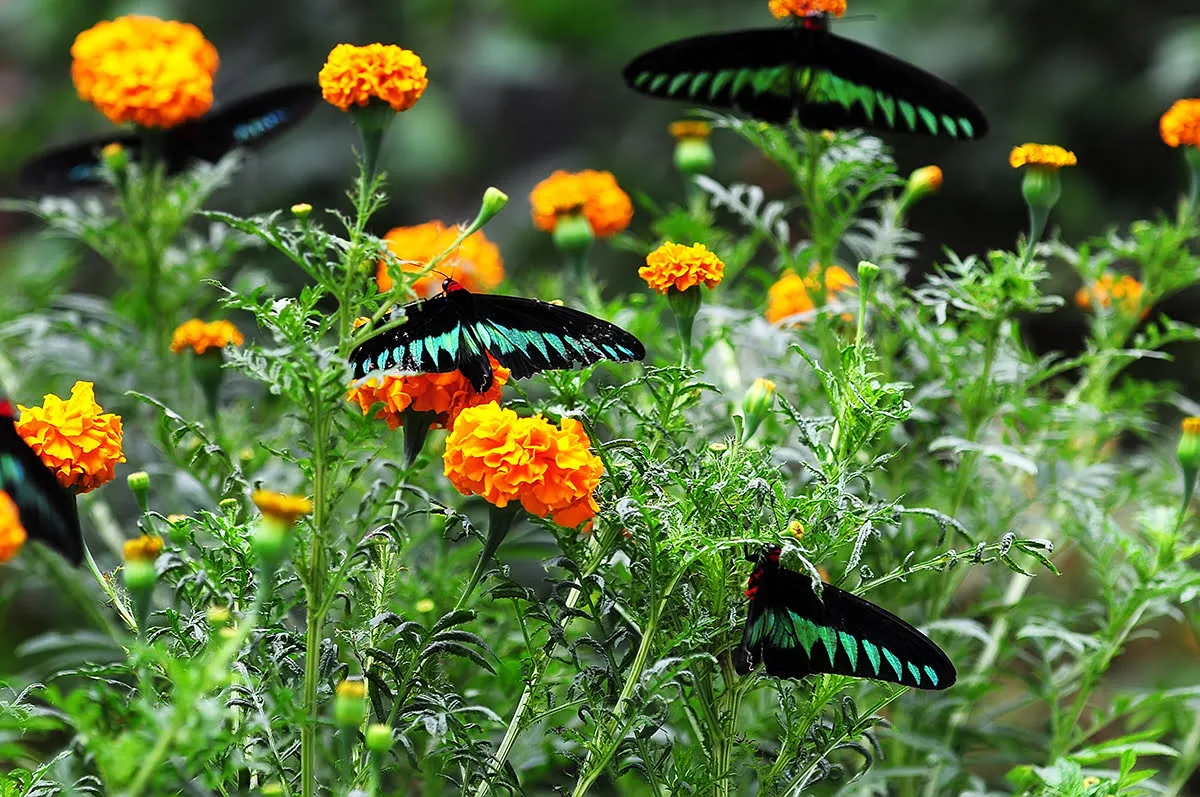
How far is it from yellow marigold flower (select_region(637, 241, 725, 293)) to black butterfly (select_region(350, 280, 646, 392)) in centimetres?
12

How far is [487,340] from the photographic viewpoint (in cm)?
94

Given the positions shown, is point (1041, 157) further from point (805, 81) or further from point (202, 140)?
point (202, 140)

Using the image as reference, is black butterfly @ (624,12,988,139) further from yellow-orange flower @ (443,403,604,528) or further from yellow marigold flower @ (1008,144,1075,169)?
yellow-orange flower @ (443,403,604,528)

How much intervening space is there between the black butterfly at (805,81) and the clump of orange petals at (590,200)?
186 mm

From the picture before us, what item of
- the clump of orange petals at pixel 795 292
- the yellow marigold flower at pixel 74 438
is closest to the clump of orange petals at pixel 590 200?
the clump of orange petals at pixel 795 292

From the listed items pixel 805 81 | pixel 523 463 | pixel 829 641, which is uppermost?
pixel 805 81

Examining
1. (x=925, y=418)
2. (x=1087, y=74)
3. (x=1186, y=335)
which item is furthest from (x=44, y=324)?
(x=1087, y=74)

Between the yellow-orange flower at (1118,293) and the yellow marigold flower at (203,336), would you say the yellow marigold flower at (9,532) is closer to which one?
the yellow marigold flower at (203,336)

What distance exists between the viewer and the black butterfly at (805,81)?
132cm

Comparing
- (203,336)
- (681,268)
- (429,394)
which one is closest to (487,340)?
(429,394)

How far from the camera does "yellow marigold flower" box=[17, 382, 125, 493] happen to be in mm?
929

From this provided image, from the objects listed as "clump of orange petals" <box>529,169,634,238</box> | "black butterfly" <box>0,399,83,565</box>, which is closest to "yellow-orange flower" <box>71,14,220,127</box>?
"clump of orange petals" <box>529,169,634,238</box>

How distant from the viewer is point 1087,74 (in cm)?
335

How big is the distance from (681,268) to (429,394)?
26cm
